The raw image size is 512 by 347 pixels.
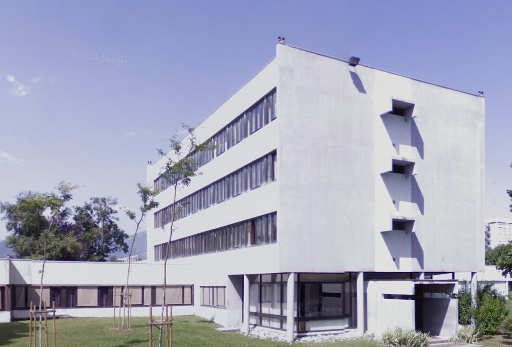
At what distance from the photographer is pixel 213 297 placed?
3962cm

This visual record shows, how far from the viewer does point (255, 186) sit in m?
30.8

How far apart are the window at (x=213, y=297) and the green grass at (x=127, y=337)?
222 cm

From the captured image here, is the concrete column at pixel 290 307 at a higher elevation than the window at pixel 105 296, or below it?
higher

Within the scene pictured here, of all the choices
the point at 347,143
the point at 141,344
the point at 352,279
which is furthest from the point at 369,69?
the point at 141,344

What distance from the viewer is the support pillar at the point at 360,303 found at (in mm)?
28625

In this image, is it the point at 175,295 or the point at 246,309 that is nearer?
the point at 246,309

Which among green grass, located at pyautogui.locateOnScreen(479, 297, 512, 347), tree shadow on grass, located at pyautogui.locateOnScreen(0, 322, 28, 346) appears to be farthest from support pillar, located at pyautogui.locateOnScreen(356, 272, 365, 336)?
tree shadow on grass, located at pyautogui.locateOnScreen(0, 322, 28, 346)

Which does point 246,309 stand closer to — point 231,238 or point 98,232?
point 231,238

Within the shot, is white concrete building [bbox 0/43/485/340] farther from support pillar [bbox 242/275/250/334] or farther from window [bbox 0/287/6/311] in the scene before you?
window [bbox 0/287/6/311]

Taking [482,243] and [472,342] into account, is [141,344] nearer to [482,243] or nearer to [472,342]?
[472,342]

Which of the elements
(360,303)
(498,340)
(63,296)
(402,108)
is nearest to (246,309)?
(360,303)

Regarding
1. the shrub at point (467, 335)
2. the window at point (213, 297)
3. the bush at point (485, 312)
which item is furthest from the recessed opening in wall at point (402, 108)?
the window at point (213, 297)

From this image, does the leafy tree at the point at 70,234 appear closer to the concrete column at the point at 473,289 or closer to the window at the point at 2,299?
the window at the point at 2,299

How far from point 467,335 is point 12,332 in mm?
24031
